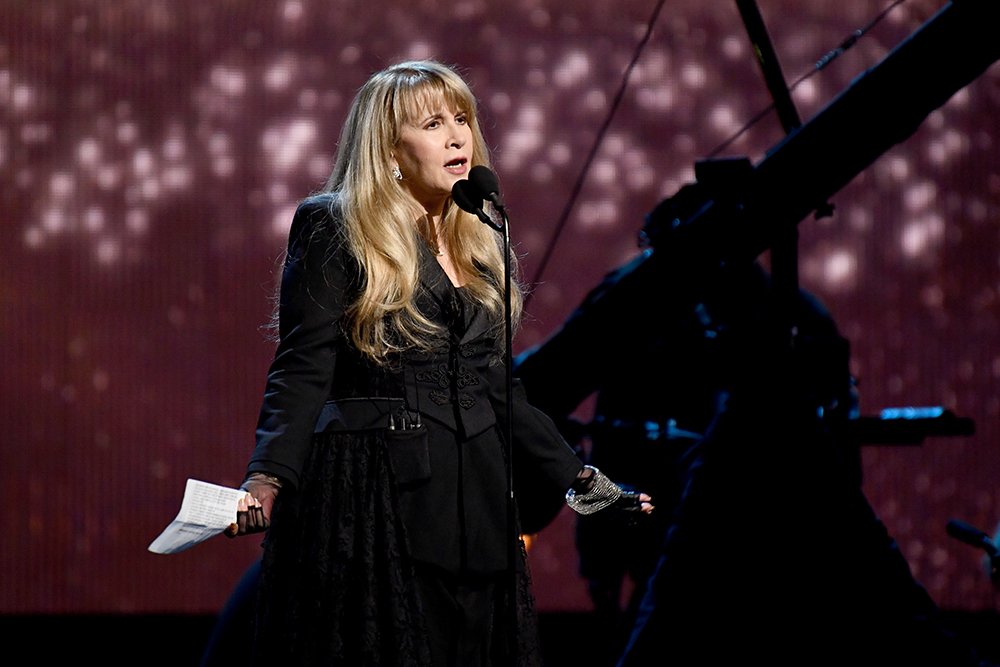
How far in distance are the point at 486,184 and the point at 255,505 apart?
59 centimetres

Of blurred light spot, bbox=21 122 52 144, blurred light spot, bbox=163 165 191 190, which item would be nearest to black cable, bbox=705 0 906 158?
blurred light spot, bbox=163 165 191 190

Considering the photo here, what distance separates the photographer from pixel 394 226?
192 centimetres

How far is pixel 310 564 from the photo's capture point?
70.9 inches

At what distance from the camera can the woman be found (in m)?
1.79

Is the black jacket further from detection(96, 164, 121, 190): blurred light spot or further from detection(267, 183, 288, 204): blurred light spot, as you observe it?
detection(96, 164, 121, 190): blurred light spot

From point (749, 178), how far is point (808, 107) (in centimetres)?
214

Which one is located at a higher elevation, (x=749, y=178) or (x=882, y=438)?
(x=749, y=178)

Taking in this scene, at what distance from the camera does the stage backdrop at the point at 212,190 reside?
187 inches

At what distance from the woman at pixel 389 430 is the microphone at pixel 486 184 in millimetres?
133

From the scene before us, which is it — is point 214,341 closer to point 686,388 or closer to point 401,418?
point 686,388

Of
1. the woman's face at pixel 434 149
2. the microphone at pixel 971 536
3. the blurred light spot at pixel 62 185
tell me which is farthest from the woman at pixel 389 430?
the blurred light spot at pixel 62 185

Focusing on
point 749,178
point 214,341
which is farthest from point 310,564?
point 214,341

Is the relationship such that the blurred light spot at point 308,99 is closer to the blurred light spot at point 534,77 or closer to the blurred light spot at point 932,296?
the blurred light spot at point 534,77

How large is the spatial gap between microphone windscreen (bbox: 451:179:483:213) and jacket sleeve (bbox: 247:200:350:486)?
0.20 metres
